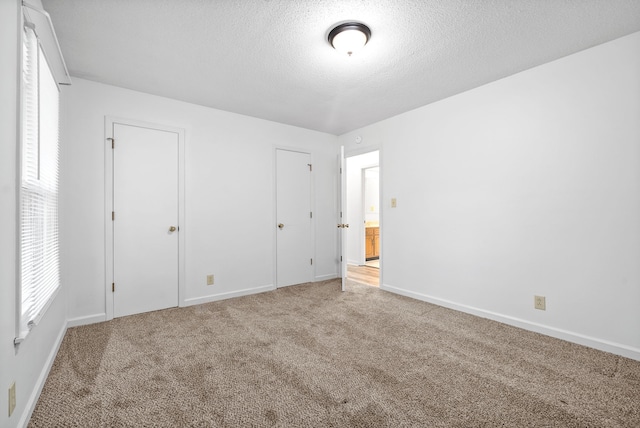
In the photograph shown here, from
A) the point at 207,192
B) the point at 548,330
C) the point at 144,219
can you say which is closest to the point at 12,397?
the point at 144,219

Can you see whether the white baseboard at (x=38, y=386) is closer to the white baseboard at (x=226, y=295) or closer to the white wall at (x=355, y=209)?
the white baseboard at (x=226, y=295)

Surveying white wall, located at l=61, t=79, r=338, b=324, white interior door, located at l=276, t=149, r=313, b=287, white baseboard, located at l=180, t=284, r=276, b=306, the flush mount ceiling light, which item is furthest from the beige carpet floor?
the flush mount ceiling light

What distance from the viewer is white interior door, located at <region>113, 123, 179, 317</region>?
3.02m

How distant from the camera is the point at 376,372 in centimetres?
196

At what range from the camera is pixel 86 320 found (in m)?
2.83

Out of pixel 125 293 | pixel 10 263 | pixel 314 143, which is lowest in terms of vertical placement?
pixel 125 293

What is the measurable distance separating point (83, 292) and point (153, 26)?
2.52 meters

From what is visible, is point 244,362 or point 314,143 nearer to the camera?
point 244,362

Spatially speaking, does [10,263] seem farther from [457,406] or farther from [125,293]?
[457,406]

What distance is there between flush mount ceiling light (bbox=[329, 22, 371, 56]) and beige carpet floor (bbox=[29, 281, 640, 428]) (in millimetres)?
2342

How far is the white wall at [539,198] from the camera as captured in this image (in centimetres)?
221

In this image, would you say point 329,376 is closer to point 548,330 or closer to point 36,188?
point 548,330

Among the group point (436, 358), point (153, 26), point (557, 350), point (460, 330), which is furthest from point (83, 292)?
point (557, 350)

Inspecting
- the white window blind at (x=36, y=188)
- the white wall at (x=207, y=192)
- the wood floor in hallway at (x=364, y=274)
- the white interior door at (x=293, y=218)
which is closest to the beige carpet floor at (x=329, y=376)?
the white window blind at (x=36, y=188)
